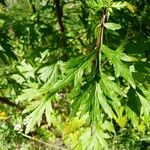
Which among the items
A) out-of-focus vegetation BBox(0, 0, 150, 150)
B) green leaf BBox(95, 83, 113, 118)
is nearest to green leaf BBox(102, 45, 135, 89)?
out-of-focus vegetation BBox(0, 0, 150, 150)

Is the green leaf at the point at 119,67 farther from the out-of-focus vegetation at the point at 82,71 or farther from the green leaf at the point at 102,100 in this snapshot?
the green leaf at the point at 102,100

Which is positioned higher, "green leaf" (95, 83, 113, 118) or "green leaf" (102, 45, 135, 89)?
"green leaf" (102, 45, 135, 89)

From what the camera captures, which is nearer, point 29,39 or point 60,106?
point 29,39

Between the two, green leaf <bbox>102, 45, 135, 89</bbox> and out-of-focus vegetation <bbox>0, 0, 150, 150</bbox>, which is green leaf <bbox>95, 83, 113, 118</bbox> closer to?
out-of-focus vegetation <bbox>0, 0, 150, 150</bbox>

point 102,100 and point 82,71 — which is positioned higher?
point 82,71

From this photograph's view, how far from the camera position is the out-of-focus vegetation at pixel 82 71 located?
1.88 metres

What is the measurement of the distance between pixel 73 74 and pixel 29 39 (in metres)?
1.03

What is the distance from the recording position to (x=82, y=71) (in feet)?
6.16

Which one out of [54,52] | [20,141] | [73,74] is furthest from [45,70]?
[20,141]

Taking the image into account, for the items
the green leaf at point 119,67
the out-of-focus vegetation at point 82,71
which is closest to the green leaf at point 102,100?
the out-of-focus vegetation at point 82,71

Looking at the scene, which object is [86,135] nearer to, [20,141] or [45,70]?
[45,70]

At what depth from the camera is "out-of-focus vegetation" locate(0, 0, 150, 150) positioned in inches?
73.9

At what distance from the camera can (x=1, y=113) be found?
3.78 meters

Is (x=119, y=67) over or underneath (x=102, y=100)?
over
